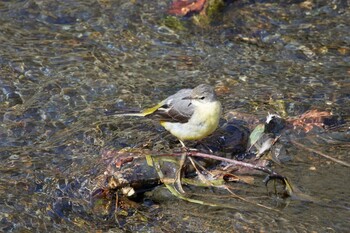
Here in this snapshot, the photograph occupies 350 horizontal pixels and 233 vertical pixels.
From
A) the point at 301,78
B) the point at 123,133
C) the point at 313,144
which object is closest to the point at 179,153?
the point at 123,133

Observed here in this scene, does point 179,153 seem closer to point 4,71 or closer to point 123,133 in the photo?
point 123,133

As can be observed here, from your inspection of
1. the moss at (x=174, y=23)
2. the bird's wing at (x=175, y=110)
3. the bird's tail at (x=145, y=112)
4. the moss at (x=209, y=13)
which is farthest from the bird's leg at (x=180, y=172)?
the moss at (x=209, y=13)

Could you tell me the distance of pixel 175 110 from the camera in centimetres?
805

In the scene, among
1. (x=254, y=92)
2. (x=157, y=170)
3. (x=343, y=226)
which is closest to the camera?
(x=343, y=226)

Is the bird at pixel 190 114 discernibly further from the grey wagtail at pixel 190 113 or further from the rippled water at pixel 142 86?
the rippled water at pixel 142 86

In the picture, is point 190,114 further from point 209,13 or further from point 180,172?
point 209,13

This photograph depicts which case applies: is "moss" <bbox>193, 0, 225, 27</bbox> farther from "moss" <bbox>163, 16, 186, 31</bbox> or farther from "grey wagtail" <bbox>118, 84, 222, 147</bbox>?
"grey wagtail" <bbox>118, 84, 222, 147</bbox>

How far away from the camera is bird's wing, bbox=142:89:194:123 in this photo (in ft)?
26.1

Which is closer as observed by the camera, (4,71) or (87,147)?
(87,147)

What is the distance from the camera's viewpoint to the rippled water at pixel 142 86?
686 centimetres

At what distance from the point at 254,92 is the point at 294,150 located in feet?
5.09

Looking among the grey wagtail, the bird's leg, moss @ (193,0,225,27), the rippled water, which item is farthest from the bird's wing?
moss @ (193,0,225,27)

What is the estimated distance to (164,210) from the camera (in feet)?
22.7

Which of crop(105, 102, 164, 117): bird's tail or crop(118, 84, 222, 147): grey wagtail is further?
crop(105, 102, 164, 117): bird's tail
